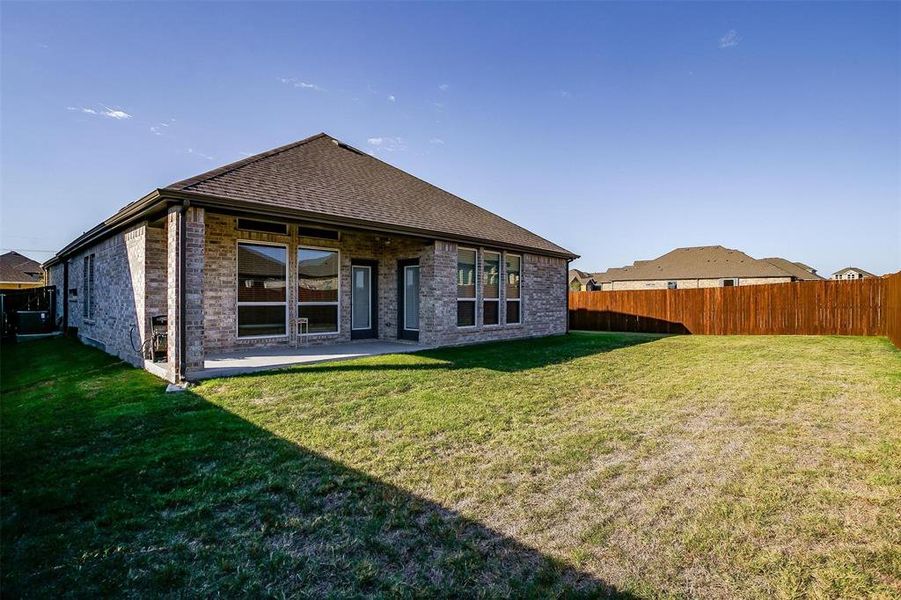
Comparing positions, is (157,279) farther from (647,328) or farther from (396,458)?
(647,328)

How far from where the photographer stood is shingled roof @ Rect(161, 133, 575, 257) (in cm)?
840

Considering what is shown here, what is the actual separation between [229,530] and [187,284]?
5442 millimetres

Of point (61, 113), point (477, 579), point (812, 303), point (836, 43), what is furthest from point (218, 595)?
point (812, 303)

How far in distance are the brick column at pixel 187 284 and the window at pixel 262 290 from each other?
8.58 ft

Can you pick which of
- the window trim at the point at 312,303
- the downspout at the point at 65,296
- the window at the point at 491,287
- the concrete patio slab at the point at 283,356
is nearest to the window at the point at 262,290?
the window trim at the point at 312,303

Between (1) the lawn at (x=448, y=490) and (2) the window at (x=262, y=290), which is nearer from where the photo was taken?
(1) the lawn at (x=448, y=490)

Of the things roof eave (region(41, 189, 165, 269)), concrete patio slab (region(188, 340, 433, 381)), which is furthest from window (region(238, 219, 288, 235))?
concrete patio slab (region(188, 340, 433, 381))

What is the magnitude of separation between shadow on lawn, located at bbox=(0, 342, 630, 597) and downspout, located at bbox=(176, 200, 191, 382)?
2.45 meters

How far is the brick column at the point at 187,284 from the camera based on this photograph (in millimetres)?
6969

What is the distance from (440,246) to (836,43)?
33.4 feet

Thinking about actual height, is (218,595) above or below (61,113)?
Result: below

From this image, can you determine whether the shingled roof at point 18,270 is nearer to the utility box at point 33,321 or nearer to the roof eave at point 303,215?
the utility box at point 33,321

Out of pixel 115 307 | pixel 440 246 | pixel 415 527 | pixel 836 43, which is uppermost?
pixel 836 43

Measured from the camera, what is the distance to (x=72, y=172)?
43.6 feet
